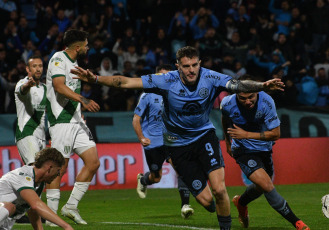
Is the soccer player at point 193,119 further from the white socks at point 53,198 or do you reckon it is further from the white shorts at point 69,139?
the white socks at point 53,198

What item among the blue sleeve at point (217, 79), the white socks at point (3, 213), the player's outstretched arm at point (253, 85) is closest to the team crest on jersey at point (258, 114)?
the blue sleeve at point (217, 79)

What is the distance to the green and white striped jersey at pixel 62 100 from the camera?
31.5 ft

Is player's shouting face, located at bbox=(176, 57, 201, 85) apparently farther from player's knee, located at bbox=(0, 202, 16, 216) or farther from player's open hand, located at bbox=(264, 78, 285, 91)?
player's knee, located at bbox=(0, 202, 16, 216)

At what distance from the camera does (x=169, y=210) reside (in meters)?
11.8

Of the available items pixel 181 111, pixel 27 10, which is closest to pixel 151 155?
pixel 181 111

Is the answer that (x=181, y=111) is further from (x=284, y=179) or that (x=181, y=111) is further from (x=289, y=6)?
(x=289, y=6)

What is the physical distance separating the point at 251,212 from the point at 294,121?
5.55 m

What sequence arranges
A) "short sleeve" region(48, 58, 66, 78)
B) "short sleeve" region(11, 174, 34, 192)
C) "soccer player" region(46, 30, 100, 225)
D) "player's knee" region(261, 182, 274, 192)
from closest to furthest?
"short sleeve" region(11, 174, 34, 192), "player's knee" region(261, 182, 274, 192), "short sleeve" region(48, 58, 66, 78), "soccer player" region(46, 30, 100, 225)

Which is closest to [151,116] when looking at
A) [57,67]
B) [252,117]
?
[57,67]

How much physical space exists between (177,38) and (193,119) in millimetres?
11598

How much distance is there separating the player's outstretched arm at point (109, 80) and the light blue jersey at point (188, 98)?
0.15 metres

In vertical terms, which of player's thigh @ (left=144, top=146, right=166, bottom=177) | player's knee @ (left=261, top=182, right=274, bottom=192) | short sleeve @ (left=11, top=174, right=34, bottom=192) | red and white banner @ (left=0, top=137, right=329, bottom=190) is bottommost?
red and white banner @ (left=0, top=137, right=329, bottom=190)

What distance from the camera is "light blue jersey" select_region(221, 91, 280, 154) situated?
9086 mm

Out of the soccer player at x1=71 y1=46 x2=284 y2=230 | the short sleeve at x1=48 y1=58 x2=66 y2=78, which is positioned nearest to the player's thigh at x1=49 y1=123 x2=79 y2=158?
the short sleeve at x1=48 y1=58 x2=66 y2=78
